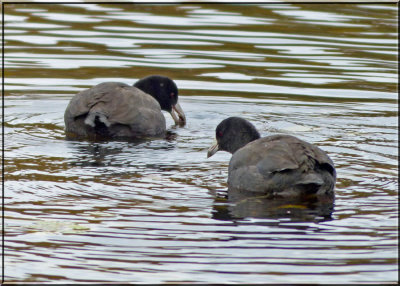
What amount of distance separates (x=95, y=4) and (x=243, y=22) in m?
3.61

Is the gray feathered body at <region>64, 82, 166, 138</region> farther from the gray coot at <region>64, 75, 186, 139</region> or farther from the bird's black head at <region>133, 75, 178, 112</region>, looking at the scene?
the bird's black head at <region>133, 75, 178, 112</region>

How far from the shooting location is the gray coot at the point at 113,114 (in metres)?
12.6

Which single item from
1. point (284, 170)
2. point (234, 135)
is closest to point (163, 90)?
point (234, 135)

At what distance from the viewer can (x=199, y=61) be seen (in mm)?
16844

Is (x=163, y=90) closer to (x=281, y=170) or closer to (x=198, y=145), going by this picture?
(x=198, y=145)

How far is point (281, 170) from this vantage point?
9562mm

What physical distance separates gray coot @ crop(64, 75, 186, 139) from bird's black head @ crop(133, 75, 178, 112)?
98 cm

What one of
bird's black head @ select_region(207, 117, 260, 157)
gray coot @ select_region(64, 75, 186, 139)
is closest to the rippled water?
bird's black head @ select_region(207, 117, 260, 157)

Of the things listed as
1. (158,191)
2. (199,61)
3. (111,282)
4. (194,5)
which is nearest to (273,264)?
(111,282)

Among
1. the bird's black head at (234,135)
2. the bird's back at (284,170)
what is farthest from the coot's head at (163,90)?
the bird's back at (284,170)

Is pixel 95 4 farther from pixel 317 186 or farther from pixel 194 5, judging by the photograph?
pixel 317 186

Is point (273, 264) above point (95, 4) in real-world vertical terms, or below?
below

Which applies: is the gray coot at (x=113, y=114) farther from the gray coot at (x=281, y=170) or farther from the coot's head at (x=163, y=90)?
the gray coot at (x=281, y=170)

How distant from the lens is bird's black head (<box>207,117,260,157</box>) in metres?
11.1
